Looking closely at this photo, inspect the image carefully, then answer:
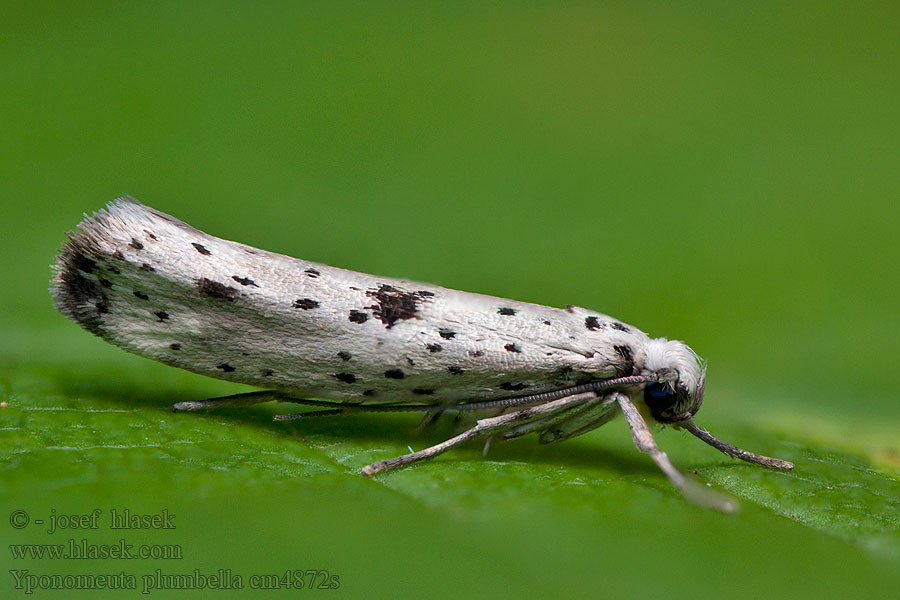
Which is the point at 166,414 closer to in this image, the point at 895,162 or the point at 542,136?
the point at 542,136

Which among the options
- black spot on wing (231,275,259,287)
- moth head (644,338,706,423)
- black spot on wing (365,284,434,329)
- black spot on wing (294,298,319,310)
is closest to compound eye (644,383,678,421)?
moth head (644,338,706,423)

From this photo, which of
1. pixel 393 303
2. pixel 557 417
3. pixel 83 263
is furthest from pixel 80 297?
pixel 557 417

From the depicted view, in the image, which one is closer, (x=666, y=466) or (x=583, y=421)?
(x=666, y=466)

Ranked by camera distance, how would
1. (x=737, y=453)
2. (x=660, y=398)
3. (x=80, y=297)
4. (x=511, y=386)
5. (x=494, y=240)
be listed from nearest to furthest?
(x=80, y=297) < (x=511, y=386) < (x=660, y=398) < (x=737, y=453) < (x=494, y=240)

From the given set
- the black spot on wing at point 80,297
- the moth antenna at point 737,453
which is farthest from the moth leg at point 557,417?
the black spot on wing at point 80,297

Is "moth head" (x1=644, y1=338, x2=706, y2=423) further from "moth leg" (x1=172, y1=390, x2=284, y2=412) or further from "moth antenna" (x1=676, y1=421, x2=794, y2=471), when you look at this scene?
"moth leg" (x1=172, y1=390, x2=284, y2=412)

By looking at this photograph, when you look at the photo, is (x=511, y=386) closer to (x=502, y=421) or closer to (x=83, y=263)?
(x=502, y=421)

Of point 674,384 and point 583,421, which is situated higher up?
point 674,384
